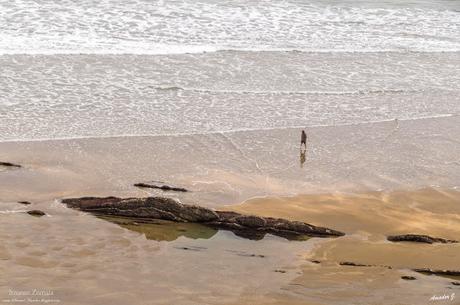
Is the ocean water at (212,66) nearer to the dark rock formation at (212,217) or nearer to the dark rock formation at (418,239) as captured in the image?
the dark rock formation at (212,217)

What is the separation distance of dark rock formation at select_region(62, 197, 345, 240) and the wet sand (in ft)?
0.38

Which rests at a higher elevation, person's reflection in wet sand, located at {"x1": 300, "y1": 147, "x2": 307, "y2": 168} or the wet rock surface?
the wet rock surface

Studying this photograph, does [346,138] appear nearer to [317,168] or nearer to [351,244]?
[317,168]

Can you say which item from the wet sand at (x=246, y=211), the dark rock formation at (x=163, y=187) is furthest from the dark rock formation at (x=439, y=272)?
the dark rock formation at (x=163, y=187)

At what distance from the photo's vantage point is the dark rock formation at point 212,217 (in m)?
5.92

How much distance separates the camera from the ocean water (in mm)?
9289

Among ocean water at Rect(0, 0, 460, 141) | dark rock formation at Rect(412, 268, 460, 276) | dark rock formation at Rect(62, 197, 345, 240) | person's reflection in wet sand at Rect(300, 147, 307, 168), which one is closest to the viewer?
dark rock formation at Rect(412, 268, 460, 276)

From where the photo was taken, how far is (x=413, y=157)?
831 centimetres

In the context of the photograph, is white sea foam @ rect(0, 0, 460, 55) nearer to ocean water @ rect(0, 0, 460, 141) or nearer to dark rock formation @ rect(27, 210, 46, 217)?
ocean water @ rect(0, 0, 460, 141)

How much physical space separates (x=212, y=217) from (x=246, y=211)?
59 centimetres

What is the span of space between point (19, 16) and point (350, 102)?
6.96 m

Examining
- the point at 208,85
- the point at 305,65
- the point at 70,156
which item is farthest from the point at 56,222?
the point at 305,65

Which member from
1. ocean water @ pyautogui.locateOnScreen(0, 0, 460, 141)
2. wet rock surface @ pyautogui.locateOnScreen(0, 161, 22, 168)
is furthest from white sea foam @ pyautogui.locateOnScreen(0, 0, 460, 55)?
wet rock surface @ pyautogui.locateOnScreen(0, 161, 22, 168)

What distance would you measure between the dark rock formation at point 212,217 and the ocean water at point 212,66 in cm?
248
